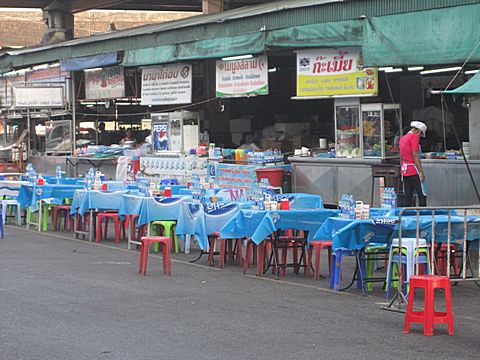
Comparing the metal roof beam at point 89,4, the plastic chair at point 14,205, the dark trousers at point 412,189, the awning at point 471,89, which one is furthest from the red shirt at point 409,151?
the metal roof beam at point 89,4

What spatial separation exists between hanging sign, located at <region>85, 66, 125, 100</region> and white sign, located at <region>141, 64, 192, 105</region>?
4.60ft

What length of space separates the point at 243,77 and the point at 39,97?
9880 millimetres

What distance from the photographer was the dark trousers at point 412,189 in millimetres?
15762

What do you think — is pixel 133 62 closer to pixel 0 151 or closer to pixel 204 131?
pixel 204 131

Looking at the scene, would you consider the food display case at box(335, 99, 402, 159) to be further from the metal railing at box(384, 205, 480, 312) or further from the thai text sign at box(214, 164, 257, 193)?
the metal railing at box(384, 205, 480, 312)

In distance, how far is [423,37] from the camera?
53.8ft

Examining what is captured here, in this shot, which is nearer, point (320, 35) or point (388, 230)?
point (388, 230)

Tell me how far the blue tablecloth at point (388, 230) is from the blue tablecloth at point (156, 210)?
14.4 feet

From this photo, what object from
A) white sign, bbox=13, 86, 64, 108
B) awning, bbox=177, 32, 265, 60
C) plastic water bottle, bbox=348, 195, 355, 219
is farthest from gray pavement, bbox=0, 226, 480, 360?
white sign, bbox=13, 86, 64, 108

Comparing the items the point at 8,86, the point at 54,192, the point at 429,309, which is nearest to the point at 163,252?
the point at 429,309

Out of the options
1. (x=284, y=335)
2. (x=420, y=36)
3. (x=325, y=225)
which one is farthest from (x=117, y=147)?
(x=284, y=335)

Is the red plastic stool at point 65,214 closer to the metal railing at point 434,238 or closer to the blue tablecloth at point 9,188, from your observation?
the blue tablecloth at point 9,188

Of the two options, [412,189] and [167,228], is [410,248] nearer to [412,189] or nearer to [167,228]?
[167,228]

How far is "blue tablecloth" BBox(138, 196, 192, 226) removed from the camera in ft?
49.6
